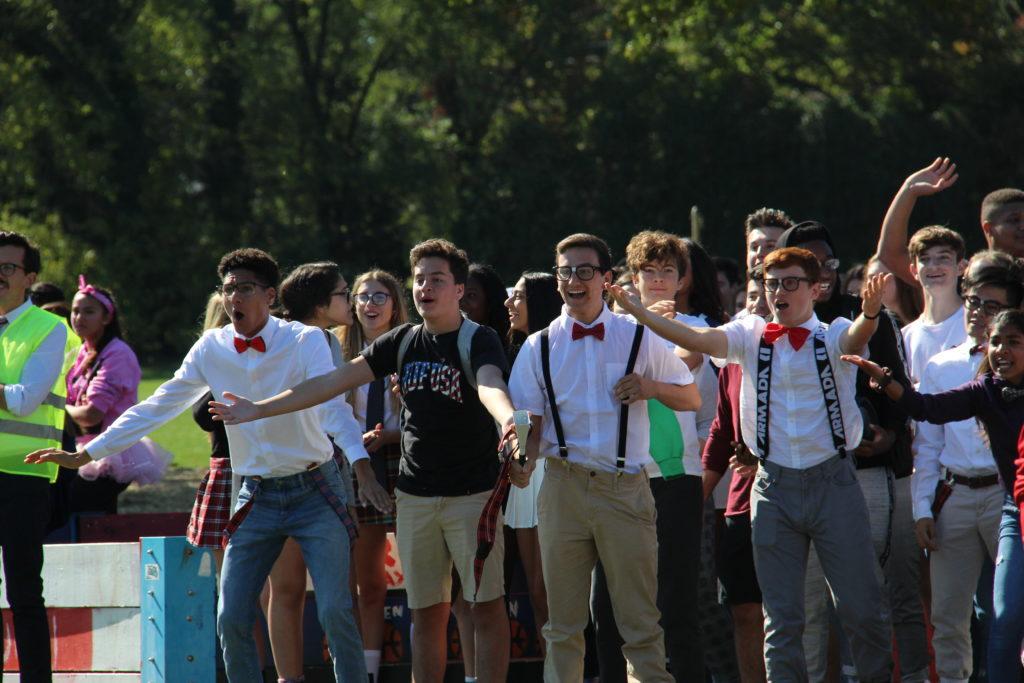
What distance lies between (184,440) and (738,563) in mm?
14267

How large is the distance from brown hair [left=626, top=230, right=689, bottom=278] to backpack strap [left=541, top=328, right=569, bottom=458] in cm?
94

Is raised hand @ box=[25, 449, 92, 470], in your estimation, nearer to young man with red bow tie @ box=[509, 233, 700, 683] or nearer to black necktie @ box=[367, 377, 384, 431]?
black necktie @ box=[367, 377, 384, 431]

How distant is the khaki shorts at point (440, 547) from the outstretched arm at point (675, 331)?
3.75 ft

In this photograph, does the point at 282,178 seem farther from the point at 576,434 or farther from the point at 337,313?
the point at 576,434

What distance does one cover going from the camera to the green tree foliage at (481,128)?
99.7 feet

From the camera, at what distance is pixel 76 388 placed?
9633 millimetres

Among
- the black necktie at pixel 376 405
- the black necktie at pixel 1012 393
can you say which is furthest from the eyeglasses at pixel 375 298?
the black necktie at pixel 1012 393

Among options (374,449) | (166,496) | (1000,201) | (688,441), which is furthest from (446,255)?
(166,496)

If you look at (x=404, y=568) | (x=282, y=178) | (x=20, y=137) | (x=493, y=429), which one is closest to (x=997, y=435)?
(x=493, y=429)

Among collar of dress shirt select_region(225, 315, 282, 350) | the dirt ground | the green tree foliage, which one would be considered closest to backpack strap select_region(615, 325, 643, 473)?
collar of dress shirt select_region(225, 315, 282, 350)

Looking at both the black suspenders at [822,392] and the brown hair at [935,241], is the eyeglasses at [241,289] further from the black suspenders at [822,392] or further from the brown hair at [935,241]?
the brown hair at [935,241]

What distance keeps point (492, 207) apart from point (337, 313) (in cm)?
2595

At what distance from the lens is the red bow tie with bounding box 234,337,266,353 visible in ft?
21.9

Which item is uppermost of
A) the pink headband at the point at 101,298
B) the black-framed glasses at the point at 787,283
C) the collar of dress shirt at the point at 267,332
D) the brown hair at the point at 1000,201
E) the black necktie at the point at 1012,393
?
the brown hair at the point at 1000,201
